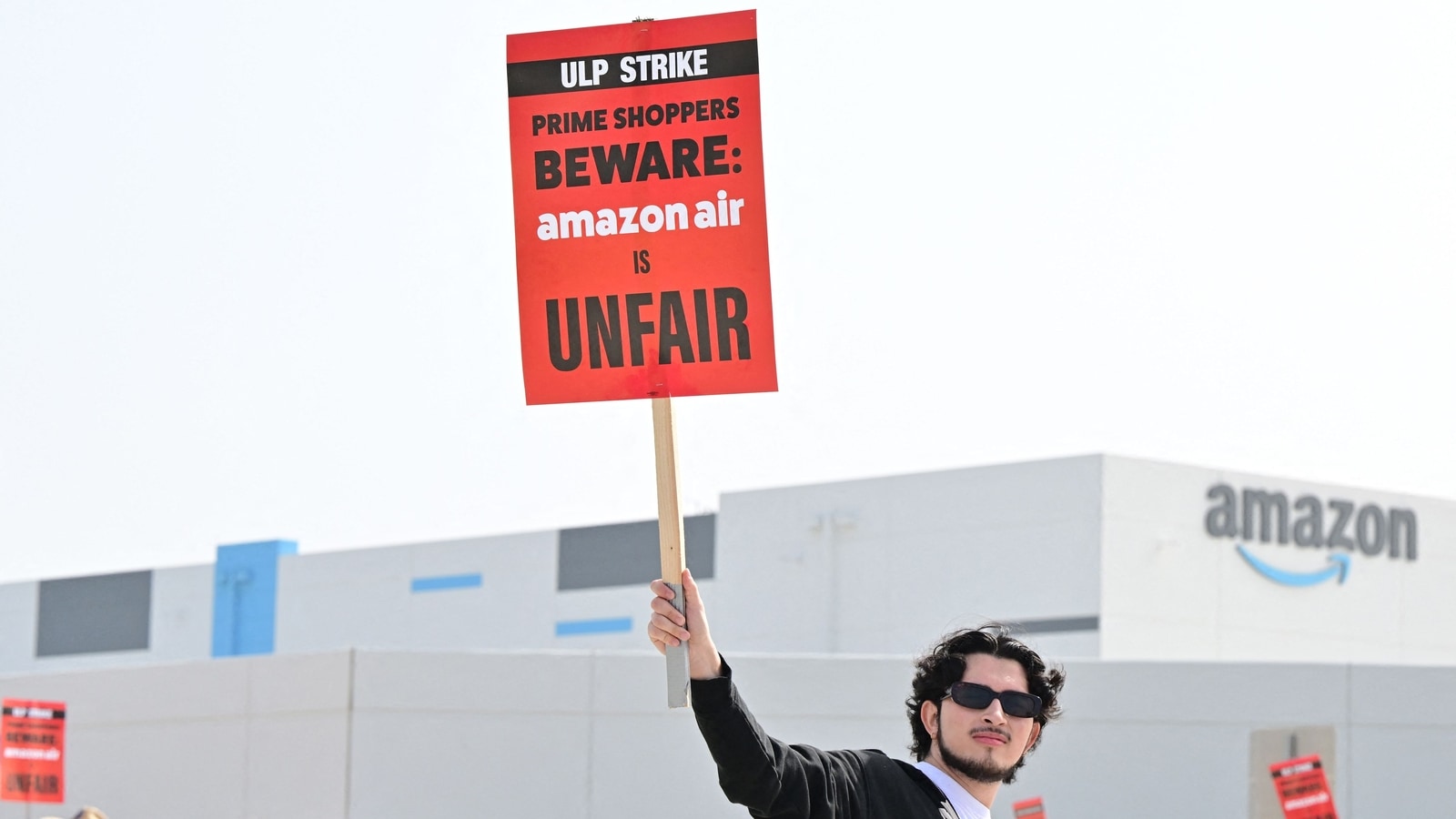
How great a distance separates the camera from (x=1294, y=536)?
1388 inches

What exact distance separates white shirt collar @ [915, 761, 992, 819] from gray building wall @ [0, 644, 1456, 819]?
20.2 m

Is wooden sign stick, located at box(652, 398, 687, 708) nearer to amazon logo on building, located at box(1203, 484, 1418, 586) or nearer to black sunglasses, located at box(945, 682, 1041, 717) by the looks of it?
black sunglasses, located at box(945, 682, 1041, 717)

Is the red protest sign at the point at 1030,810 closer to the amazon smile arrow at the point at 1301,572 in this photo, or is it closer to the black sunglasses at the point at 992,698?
the amazon smile arrow at the point at 1301,572

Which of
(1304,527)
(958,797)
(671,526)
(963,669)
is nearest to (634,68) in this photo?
(671,526)

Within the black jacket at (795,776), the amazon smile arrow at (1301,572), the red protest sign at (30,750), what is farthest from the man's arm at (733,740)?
the amazon smile arrow at (1301,572)

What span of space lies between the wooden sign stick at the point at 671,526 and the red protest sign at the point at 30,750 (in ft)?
52.9

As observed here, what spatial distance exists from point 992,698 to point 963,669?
94 mm

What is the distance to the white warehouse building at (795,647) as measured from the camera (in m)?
25.2

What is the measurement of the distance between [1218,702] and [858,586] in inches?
442

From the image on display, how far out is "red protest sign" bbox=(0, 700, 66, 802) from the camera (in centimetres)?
1931

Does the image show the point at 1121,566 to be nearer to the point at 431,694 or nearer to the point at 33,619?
the point at 431,694

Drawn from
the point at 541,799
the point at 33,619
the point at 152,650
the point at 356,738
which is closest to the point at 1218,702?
the point at 541,799

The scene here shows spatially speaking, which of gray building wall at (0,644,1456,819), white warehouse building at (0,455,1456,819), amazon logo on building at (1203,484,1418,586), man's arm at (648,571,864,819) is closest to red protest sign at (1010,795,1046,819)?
white warehouse building at (0,455,1456,819)

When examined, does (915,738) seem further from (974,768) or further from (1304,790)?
(1304,790)
